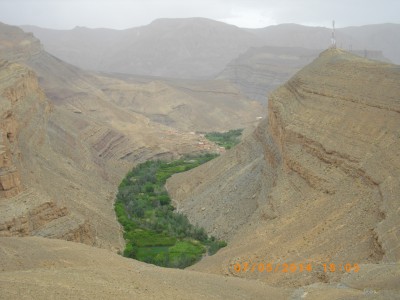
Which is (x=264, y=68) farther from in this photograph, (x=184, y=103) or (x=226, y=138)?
(x=226, y=138)

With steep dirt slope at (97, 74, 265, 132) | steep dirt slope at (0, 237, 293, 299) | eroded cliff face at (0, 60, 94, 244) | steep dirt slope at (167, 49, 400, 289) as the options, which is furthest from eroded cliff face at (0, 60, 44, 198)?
steep dirt slope at (97, 74, 265, 132)

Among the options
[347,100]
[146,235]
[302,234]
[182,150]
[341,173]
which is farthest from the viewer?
[182,150]

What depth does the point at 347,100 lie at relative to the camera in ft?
99.9

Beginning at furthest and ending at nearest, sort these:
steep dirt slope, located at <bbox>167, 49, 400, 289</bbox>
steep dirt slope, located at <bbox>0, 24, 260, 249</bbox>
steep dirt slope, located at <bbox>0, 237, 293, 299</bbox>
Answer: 1. steep dirt slope, located at <bbox>0, 24, 260, 249</bbox>
2. steep dirt slope, located at <bbox>167, 49, 400, 289</bbox>
3. steep dirt slope, located at <bbox>0, 237, 293, 299</bbox>

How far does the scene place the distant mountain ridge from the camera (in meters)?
167

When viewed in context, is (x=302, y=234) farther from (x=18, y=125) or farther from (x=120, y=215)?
(x=18, y=125)

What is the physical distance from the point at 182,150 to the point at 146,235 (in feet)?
94.5

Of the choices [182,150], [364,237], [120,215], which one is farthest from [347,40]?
[364,237]

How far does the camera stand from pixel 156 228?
36.0 meters

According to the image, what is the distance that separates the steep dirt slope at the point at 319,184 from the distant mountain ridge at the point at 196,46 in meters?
125
